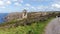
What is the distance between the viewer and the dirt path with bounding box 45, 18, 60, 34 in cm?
534

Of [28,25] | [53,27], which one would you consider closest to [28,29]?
[28,25]

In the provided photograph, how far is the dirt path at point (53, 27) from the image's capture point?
5.34 metres

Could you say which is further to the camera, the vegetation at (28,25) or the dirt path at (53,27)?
the dirt path at (53,27)

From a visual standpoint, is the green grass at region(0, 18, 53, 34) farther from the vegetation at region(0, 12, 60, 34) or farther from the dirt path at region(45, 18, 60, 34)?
the dirt path at region(45, 18, 60, 34)

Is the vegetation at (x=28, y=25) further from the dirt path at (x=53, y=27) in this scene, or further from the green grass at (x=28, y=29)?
the dirt path at (x=53, y=27)

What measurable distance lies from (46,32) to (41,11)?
0.71 metres

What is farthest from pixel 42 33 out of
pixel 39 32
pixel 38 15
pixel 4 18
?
pixel 4 18

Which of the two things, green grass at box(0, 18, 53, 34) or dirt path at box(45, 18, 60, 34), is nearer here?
green grass at box(0, 18, 53, 34)

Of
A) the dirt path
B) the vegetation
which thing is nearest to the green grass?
the vegetation

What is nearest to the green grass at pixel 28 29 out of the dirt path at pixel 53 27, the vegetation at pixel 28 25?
the vegetation at pixel 28 25

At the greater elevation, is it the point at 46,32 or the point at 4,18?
the point at 4,18

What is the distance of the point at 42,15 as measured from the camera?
18.0ft

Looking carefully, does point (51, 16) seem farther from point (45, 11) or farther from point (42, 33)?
point (42, 33)

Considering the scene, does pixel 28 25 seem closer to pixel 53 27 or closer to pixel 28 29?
pixel 28 29
